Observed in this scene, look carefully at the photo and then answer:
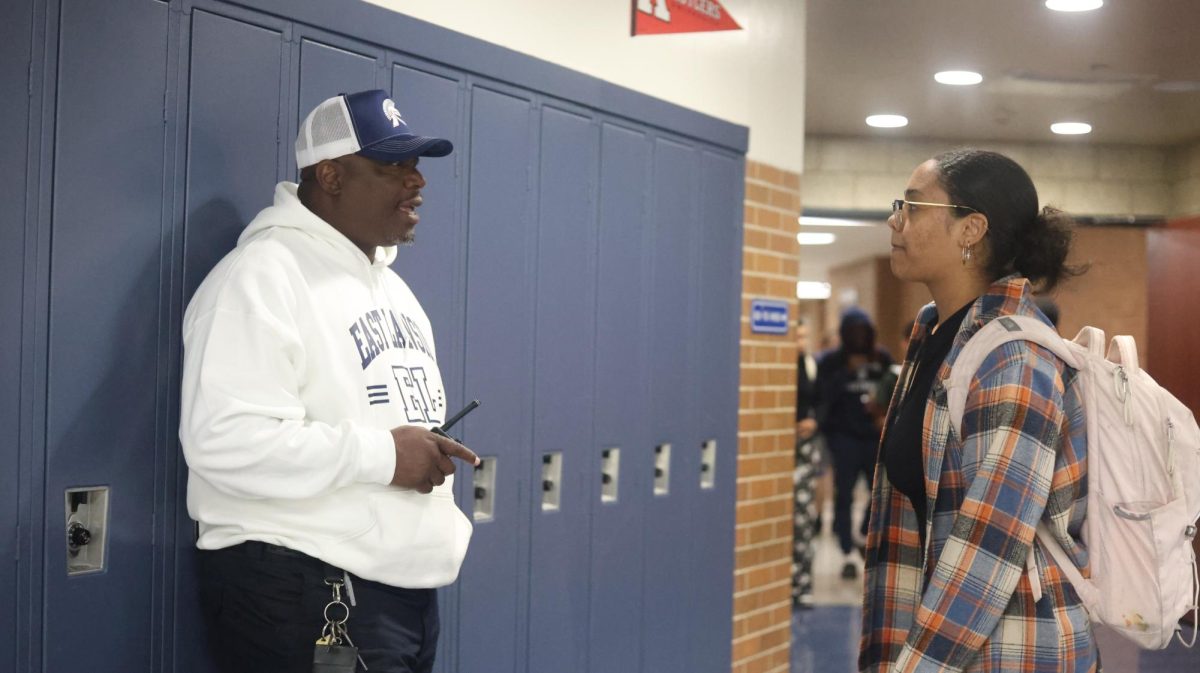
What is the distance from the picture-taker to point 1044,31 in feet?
20.7

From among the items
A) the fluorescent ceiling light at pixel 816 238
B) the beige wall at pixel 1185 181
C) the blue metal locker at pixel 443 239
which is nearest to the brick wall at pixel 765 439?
the blue metal locker at pixel 443 239

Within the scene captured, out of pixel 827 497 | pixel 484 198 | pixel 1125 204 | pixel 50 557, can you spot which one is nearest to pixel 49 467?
pixel 50 557

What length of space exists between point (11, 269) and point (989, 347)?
1822 mm

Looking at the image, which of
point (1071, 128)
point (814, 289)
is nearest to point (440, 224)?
point (1071, 128)

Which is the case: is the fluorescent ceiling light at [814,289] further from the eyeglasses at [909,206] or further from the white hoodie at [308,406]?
the white hoodie at [308,406]

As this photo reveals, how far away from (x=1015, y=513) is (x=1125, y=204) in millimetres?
8493

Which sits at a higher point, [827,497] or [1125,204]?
A: [1125,204]

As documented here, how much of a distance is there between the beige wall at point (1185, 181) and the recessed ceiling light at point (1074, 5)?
433 centimetres

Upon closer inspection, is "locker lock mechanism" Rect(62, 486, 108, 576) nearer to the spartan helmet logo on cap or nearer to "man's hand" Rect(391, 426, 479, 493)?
"man's hand" Rect(391, 426, 479, 493)

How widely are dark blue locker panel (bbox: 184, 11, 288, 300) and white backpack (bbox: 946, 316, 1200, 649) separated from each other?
5.18ft

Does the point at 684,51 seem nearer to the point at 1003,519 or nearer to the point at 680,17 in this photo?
the point at 680,17

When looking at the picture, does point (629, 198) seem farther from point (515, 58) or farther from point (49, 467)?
point (49, 467)

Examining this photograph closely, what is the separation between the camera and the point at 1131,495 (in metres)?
2.24

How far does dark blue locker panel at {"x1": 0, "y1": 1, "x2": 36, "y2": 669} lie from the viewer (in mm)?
2303
